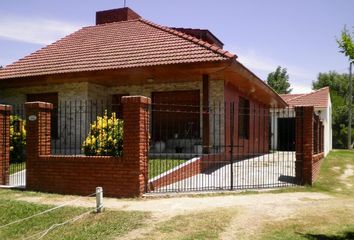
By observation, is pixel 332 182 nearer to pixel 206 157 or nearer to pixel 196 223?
pixel 206 157

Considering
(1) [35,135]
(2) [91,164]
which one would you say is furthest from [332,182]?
(1) [35,135]

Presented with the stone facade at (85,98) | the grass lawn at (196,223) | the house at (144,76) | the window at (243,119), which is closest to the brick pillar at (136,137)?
the grass lawn at (196,223)

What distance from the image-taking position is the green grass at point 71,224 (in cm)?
641

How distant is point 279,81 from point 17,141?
43.8 metres

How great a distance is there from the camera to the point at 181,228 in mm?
6340

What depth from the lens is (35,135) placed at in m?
9.77

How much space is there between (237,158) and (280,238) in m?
9.73

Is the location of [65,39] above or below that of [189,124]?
above

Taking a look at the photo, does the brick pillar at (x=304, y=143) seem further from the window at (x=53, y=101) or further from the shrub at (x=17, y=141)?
the window at (x=53, y=101)

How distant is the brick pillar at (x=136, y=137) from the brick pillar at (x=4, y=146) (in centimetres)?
385

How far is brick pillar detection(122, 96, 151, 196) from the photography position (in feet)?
28.2

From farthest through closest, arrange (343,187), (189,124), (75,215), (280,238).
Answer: (189,124)
(343,187)
(75,215)
(280,238)

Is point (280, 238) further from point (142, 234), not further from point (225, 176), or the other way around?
point (225, 176)

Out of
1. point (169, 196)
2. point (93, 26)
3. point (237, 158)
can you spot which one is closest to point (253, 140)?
point (237, 158)
